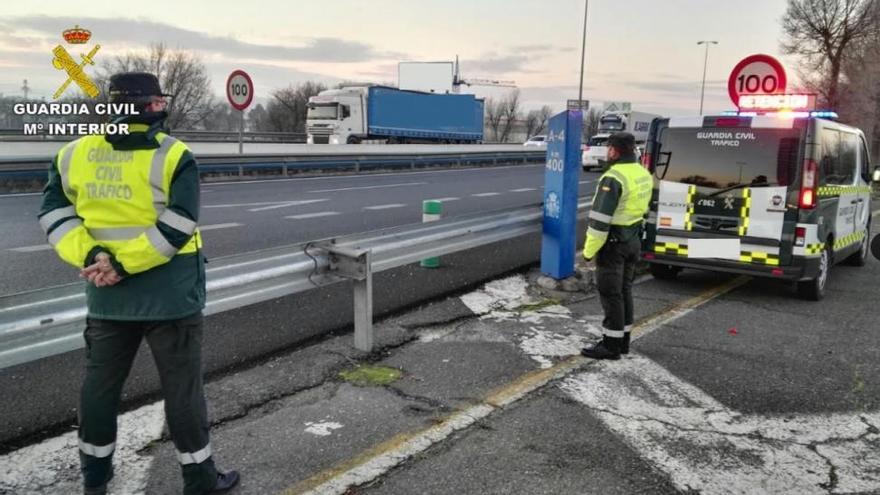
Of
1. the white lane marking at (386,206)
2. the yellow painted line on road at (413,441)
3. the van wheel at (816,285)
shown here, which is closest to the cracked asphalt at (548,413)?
the yellow painted line on road at (413,441)

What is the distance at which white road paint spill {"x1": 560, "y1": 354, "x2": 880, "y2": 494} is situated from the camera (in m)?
3.38

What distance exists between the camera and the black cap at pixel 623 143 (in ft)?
17.4

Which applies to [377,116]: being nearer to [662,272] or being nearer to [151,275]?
[662,272]

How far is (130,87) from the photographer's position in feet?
A: 9.21

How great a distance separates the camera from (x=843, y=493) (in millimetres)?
3270

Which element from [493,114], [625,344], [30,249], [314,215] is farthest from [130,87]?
[493,114]

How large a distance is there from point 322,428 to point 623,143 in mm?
3086

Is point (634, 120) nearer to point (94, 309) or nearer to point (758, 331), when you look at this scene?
point (758, 331)

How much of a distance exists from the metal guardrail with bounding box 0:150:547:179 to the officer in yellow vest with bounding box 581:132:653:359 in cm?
1356

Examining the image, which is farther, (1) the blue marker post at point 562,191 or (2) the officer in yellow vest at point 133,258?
(1) the blue marker post at point 562,191

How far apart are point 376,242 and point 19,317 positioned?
2.81 metres

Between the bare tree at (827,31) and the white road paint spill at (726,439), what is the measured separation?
42.8m

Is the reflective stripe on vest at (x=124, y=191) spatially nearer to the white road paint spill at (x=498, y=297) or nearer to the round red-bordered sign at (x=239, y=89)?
the white road paint spill at (x=498, y=297)

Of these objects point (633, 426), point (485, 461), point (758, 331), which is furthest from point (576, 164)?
point (485, 461)
